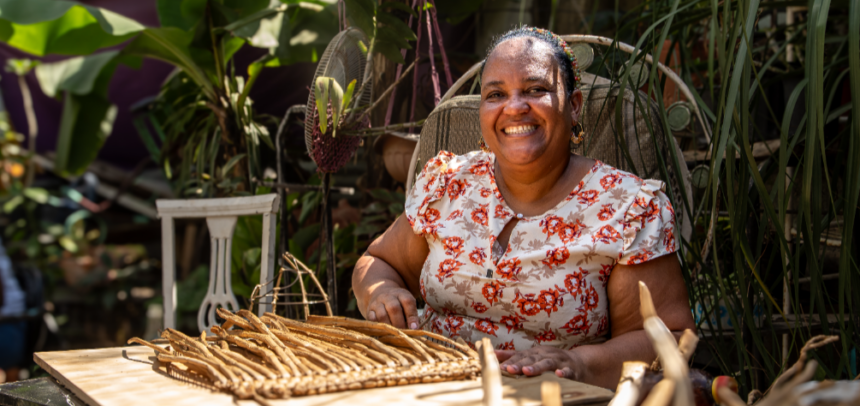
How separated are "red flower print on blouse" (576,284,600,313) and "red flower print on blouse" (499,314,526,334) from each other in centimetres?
14

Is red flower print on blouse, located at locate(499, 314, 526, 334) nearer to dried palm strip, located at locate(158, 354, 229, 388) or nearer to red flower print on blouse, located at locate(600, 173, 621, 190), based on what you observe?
red flower print on blouse, located at locate(600, 173, 621, 190)

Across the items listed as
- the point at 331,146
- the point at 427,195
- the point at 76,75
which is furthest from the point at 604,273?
the point at 76,75

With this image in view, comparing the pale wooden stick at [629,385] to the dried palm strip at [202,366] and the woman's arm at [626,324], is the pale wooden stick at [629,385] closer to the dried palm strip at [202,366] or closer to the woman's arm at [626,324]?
the woman's arm at [626,324]

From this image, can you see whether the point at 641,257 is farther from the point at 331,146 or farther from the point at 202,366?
the point at 331,146

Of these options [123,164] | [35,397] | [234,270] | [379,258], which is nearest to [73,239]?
[123,164]

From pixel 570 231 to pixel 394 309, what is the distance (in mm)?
445

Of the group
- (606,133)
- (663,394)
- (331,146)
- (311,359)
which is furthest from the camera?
(331,146)

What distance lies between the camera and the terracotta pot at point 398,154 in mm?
2691

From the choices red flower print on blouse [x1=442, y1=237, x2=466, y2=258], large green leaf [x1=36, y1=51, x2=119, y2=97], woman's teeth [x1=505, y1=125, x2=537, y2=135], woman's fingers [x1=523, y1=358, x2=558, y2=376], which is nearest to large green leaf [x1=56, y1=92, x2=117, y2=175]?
large green leaf [x1=36, y1=51, x2=119, y2=97]

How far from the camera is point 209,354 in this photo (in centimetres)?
103

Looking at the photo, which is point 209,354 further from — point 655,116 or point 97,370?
point 655,116

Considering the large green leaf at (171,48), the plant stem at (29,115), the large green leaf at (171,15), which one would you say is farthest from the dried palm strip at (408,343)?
the plant stem at (29,115)

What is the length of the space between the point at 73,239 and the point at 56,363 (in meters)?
5.38

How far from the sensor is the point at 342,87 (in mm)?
2393
